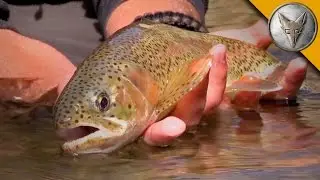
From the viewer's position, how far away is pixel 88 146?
4.14ft

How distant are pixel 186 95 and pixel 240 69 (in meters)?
0.35

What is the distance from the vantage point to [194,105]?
1.38 m

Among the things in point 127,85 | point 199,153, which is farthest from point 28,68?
point 199,153

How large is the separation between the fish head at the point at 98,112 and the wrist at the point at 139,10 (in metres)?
0.38

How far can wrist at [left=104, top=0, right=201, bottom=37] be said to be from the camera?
172 cm

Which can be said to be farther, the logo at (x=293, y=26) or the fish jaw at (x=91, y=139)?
the logo at (x=293, y=26)

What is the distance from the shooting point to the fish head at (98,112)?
1270 millimetres

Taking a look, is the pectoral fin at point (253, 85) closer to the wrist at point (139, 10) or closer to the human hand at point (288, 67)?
the human hand at point (288, 67)

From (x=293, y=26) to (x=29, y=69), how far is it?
559 millimetres

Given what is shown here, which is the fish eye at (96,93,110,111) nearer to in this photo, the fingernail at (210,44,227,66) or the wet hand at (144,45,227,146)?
the wet hand at (144,45,227,146)

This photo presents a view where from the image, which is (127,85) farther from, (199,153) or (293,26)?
(293,26)

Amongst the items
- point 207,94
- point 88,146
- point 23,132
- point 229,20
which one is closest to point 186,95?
point 207,94

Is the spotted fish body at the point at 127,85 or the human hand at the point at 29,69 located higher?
the spotted fish body at the point at 127,85

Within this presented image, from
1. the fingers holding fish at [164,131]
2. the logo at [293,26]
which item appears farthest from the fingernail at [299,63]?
the fingers holding fish at [164,131]
